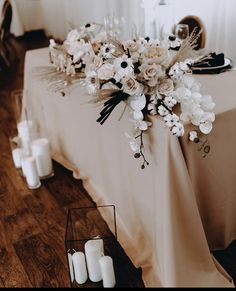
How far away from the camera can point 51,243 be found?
1.89 metres

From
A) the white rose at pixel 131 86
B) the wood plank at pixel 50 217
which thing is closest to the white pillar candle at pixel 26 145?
the wood plank at pixel 50 217

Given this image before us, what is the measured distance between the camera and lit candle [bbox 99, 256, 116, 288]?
1.53 m

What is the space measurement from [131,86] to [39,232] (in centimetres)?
103

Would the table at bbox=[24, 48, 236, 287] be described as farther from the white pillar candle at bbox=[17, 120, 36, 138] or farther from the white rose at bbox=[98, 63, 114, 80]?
the white pillar candle at bbox=[17, 120, 36, 138]

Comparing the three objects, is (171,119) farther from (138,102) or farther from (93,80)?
(93,80)

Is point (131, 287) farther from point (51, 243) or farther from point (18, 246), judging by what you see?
point (18, 246)

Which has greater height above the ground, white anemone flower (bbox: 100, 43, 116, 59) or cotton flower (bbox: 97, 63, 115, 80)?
white anemone flower (bbox: 100, 43, 116, 59)

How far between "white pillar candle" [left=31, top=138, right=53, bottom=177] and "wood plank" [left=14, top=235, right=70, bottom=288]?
60 centimetres

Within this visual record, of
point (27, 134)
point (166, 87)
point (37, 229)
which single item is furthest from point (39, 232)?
point (166, 87)

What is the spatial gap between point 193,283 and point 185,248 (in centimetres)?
14

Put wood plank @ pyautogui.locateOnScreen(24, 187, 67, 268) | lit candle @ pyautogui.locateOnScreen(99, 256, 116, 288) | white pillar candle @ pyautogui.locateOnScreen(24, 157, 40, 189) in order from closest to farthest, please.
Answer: lit candle @ pyautogui.locateOnScreen(99, 256, 116, 288), wood plank @ pyautogui.locateOnScreen(24, 187, 67, 268), white pillar candle @ pyautogui.locateOnScreen(24, 157, 40, 189)

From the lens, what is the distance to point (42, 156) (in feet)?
7.93

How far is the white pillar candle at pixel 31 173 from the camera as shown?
91.5 inches

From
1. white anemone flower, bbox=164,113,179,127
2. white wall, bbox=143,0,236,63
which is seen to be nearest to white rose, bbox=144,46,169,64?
white anemone flower, bbox=164,113,179,127
